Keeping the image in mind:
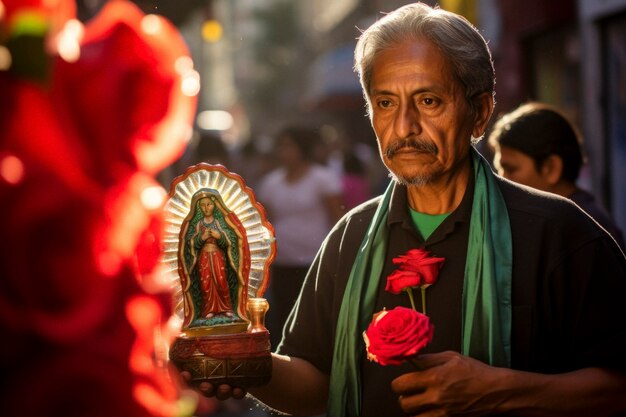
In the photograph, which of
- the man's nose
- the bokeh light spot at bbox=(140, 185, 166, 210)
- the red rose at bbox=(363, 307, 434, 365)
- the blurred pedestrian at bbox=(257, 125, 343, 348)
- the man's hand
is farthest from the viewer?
the blurred pedestrian at bbox=(257, 125, 343, 348)

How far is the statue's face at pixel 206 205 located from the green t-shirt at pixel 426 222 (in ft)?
2.09

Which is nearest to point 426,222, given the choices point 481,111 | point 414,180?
point 414,180

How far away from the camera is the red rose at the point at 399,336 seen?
2580 millimetres

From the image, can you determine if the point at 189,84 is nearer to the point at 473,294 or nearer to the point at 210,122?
the point at 473,294

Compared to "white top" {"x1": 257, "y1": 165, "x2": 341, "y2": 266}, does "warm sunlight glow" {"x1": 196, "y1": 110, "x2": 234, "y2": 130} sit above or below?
above

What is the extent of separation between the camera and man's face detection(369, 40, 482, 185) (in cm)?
317

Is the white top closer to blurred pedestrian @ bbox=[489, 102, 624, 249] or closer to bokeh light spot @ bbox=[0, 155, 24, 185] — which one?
blurred pedestrian @ bbox=[489, 102, 624, 249]

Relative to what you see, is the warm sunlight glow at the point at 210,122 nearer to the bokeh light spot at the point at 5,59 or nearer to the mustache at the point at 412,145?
Result: the mustache at the point at 412,145

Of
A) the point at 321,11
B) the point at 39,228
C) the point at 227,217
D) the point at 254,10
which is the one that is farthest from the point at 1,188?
the point at 321,11

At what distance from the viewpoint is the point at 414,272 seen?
2.97m

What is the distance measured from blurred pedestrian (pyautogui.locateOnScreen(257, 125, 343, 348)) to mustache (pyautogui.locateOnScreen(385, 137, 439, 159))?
214 inches

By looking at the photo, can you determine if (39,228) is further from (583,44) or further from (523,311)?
(583,44)

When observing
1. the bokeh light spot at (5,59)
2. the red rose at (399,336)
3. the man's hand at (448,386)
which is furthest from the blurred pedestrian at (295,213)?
the bokeh light spot at (5,59)

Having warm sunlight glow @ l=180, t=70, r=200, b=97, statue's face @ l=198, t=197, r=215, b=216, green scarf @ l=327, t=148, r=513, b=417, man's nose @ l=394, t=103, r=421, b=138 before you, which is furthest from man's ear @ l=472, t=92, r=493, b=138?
warm sunlight glow @ l=180, t=70, r=200, b=97
